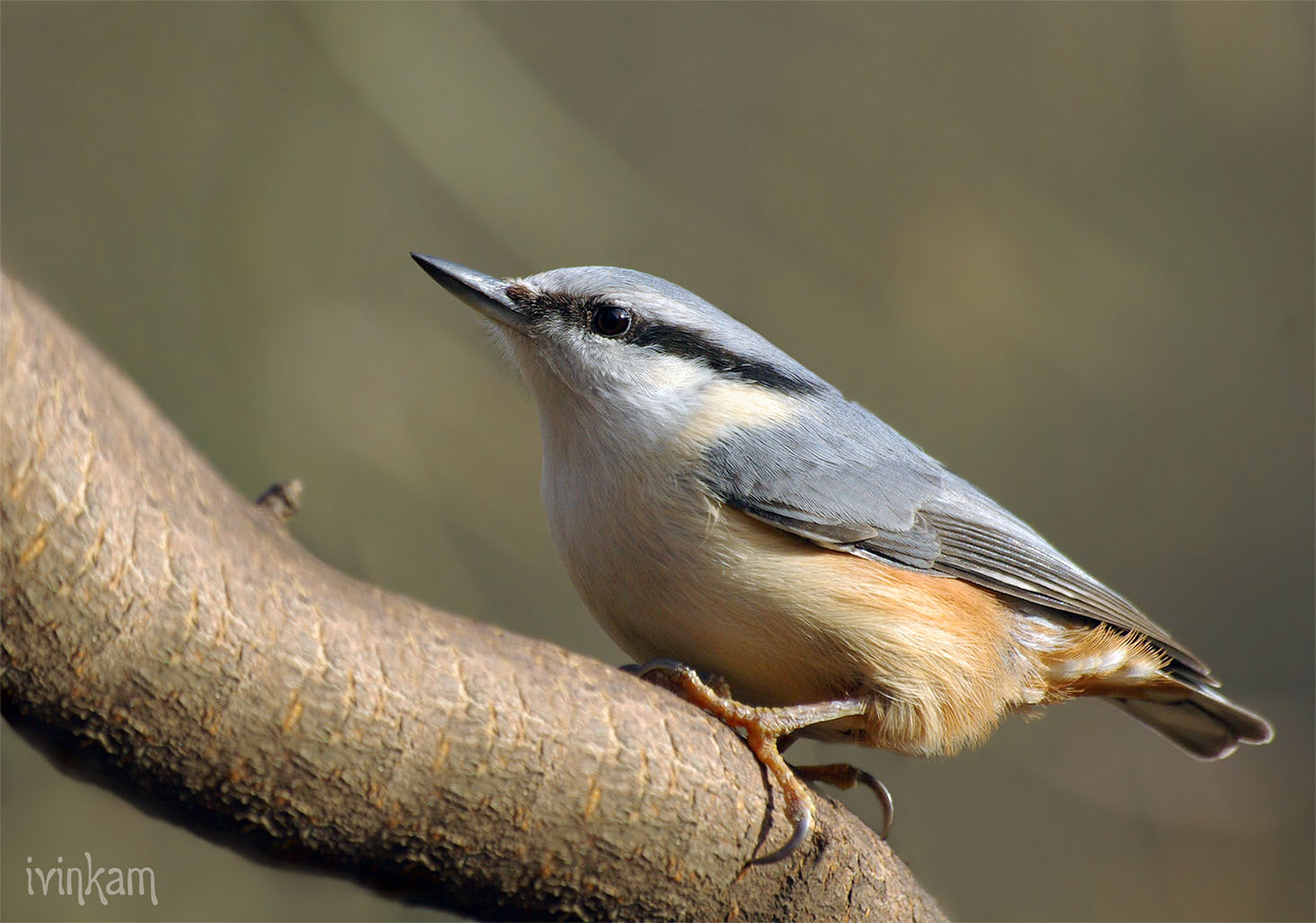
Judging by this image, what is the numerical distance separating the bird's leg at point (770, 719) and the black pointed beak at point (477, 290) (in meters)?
0.84

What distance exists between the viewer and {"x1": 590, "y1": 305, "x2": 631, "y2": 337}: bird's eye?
8.19 ft

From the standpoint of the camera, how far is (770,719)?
6.76 ft

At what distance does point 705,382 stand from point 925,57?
13.4 feet

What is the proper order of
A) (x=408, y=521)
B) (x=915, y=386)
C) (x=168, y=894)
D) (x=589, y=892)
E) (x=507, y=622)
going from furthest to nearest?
(x=915, y=386), (x=507, y=622), (x=408, y=521), (x=168, y=894), (x=589, y=892)

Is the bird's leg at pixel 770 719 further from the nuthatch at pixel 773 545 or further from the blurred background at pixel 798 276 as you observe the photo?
the blurred background at pixel 798 276

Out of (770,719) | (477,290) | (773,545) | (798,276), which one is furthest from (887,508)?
(798,276)

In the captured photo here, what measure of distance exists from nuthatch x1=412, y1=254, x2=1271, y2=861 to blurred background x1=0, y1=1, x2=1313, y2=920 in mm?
809

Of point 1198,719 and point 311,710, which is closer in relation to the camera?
point 311,710

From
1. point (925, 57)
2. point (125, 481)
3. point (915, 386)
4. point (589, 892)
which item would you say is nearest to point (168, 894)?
point (589, 892)

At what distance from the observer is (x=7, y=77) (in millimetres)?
4207

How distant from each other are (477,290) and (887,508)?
3.29 feet

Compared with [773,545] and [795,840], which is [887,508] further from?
[795,840]

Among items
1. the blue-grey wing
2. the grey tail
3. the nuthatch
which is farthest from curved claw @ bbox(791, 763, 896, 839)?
the grey tail

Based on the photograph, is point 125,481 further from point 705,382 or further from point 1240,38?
point 1240,38
